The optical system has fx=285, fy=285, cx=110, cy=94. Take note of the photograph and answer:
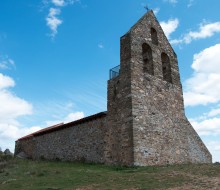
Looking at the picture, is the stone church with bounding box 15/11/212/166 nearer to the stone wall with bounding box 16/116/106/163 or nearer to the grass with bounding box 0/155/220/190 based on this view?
the stone wall with bounding box 16/116/106/163

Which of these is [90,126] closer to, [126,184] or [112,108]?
[112,108]

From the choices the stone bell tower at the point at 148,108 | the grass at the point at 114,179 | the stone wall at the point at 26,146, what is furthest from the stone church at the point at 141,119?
the stone wall at the point at 26,146

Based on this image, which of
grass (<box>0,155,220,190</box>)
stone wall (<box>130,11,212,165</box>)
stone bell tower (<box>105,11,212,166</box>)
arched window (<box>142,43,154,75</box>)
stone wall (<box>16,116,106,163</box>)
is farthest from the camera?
arched window (<box>142,43,154,75</box>)

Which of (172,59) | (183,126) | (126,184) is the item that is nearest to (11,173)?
(126,184)

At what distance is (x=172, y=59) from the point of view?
61.8 ft

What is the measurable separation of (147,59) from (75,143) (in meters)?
6.92

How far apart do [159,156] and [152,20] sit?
8749 mm

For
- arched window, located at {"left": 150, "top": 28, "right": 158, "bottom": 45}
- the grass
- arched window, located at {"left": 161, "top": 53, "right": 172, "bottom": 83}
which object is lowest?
the grass

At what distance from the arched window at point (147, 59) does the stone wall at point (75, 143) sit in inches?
158

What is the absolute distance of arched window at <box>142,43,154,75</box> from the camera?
1709cm

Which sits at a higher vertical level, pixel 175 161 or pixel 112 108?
pixel 112 108

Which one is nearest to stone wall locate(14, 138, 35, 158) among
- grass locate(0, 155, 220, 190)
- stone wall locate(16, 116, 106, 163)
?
stone wall locate(16, 116, 106, 163)

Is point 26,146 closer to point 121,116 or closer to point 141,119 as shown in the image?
point 121,116

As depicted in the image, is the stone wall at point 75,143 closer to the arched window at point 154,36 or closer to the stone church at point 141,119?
the stone church at point 141,119
